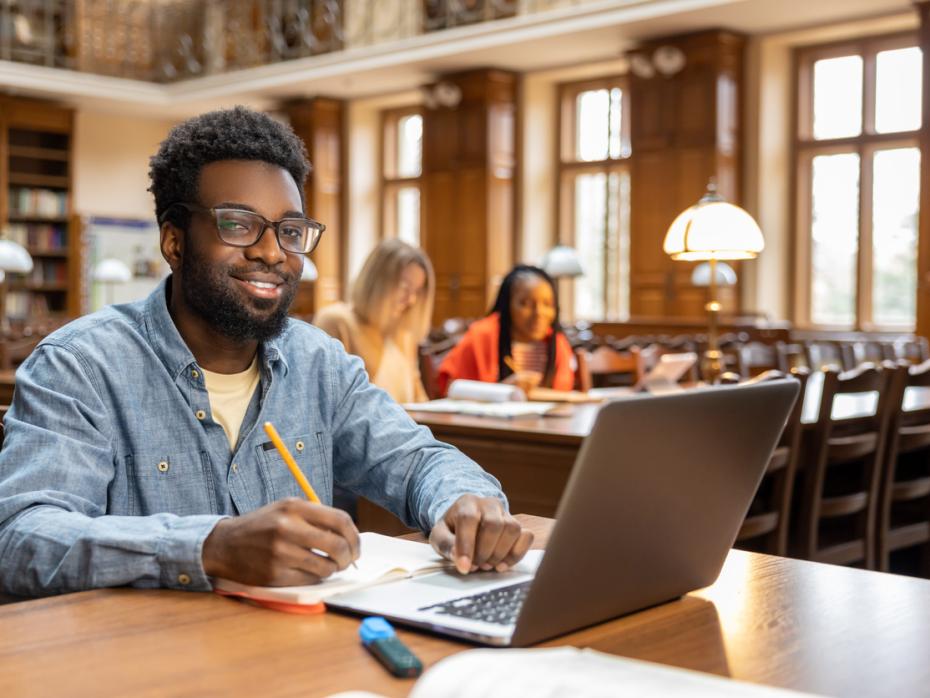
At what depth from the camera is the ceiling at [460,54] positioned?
960cm

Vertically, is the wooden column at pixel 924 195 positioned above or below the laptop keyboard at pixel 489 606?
above

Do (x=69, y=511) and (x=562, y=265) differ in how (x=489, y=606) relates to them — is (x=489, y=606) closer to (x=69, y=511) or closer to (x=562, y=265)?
(x=69, y=511)

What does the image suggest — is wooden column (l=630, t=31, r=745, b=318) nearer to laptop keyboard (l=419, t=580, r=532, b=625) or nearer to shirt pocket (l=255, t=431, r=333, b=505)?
shirt pocket (l=255, t=431, r=333, b=505)

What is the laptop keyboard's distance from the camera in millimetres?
1130

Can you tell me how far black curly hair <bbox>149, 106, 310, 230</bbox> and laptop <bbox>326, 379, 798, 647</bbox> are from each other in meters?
0.66

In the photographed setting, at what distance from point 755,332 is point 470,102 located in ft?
14.6

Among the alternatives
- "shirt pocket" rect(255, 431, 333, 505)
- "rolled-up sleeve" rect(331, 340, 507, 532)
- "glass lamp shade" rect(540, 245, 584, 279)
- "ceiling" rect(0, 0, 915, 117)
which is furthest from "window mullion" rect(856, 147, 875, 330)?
"shirt pocket" rect(255, 431, 333, 505)

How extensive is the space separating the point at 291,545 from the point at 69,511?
336 millimetres

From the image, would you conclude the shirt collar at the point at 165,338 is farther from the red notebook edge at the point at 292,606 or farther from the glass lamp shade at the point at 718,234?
the glass lamp shade at the point at 718,234

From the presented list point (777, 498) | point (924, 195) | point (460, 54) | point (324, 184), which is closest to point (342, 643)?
point (777, 498)

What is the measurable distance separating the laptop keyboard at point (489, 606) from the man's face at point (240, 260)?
0.58 metres

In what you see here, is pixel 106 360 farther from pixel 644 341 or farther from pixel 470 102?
pixel 470 102

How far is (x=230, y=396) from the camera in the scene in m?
1.66

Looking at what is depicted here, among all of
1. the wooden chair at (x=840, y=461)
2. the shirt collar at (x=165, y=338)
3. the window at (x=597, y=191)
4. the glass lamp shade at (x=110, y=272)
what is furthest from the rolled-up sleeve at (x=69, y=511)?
the glass lamp shade at (x=110, y=272)
